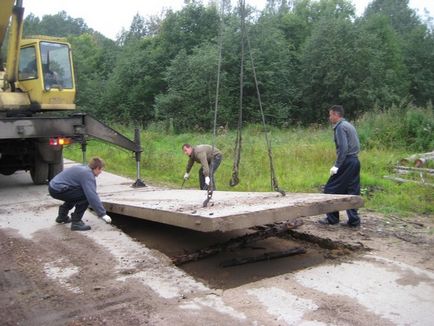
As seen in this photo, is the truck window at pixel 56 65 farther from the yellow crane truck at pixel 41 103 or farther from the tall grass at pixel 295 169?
the tall grass at pixel 295 169

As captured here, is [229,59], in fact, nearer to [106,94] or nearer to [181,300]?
[106,94]

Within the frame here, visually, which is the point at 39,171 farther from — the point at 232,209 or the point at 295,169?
the point at 232,209

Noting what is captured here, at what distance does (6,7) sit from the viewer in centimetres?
820

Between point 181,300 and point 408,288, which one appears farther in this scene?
point 408,288

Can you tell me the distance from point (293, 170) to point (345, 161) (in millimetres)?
4278

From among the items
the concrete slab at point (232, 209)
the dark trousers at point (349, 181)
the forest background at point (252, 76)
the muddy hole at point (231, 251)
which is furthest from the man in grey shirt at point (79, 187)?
the forest background at point (252, 76)

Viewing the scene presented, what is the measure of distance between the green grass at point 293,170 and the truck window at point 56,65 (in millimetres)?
2843

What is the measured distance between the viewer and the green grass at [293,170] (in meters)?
8.43

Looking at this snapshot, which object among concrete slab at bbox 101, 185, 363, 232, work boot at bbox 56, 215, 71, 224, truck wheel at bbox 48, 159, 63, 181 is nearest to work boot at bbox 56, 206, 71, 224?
work boot at bbox 56, 215, 71, 224

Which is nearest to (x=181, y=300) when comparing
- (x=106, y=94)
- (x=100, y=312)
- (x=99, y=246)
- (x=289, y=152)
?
(x=100, y=312)

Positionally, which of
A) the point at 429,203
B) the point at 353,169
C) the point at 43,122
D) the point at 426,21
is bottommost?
the point at 429,203

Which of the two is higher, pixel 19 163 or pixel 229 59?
pixel 229 59

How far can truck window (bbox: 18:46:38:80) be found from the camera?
31.9ft

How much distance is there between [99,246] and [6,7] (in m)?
→ 4.78
